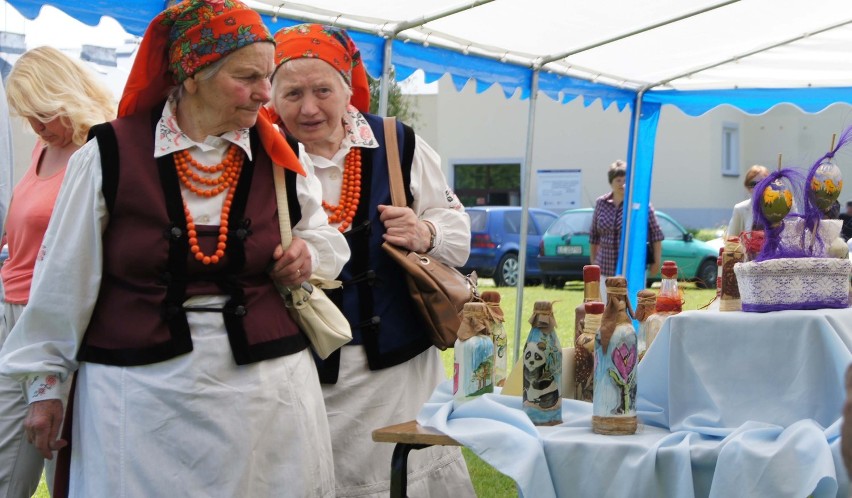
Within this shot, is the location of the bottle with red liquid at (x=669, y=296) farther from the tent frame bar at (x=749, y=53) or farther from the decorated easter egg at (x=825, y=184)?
the tent frame bar at (x=749, y=53)

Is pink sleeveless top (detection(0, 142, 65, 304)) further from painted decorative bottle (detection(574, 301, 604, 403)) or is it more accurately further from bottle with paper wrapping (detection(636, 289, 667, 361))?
bottle with paper wrapping (detection(636, 289, 667, 361))

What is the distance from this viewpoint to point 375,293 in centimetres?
317

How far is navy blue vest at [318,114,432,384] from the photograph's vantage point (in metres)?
3.12

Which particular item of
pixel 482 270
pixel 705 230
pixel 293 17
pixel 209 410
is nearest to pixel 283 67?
pixel 209 410

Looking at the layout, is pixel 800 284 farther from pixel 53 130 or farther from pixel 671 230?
pixel 671 230

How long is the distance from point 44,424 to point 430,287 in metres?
1.16

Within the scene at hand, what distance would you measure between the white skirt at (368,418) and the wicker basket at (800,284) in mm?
1154

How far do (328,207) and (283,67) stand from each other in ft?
1.40

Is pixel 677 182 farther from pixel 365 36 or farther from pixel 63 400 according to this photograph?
pixel 63 400

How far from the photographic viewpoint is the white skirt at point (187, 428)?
239 centimetres

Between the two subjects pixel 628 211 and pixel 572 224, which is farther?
pixel 572 224

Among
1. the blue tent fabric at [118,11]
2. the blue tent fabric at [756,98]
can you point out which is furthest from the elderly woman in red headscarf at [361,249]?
the blue tent fabric at [756,98]

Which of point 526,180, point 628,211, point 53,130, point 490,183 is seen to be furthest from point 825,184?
point 490,183

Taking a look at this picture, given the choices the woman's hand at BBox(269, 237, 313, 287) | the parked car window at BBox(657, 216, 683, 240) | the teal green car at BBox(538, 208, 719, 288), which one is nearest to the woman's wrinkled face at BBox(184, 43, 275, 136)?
the woman's hand at BBox(269, 237, 313, 287)
